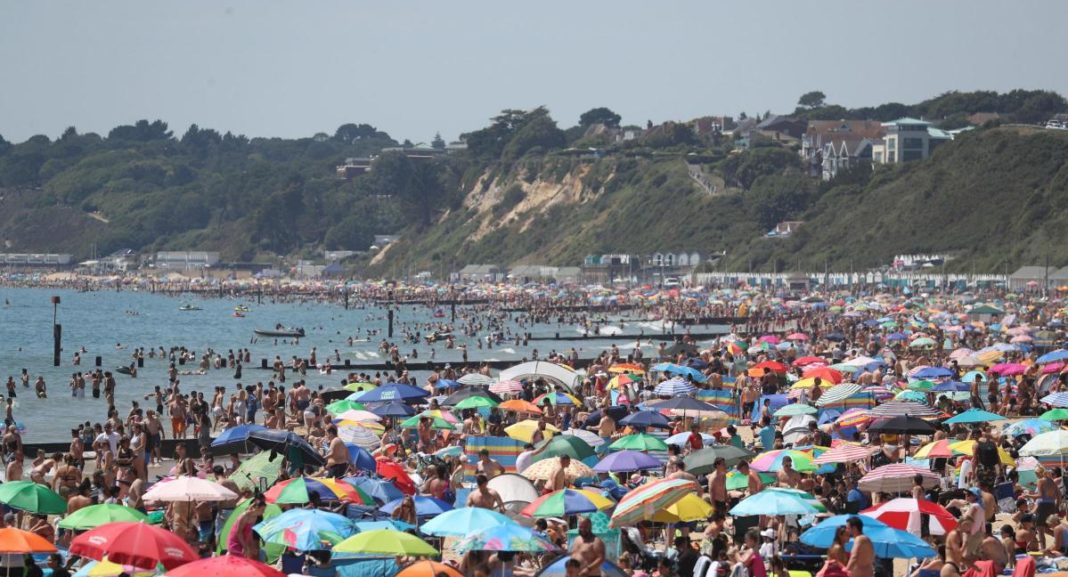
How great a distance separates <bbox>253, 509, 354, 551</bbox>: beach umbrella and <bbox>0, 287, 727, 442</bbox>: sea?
14.6m

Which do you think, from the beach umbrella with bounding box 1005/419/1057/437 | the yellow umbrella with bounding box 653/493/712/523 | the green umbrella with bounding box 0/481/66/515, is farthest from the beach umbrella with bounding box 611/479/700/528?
the beach umbrella with bounding box 1005/419/1057/437

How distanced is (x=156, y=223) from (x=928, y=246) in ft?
379

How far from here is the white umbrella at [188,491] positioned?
1210cm

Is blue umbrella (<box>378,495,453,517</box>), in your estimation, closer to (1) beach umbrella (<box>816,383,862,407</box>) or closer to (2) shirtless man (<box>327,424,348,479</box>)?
(2) shirtless man (<box>327,424,348,479</box>)

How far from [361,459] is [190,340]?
47714 mm

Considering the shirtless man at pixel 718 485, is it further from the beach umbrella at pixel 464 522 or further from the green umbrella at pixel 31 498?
the green umbrella at pixel 31 498

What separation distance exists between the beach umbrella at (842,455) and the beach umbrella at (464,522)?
4.89 metres

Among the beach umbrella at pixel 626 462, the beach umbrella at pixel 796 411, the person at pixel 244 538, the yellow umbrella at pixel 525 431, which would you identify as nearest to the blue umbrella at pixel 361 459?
the yellow umbrella at pixel 525 431

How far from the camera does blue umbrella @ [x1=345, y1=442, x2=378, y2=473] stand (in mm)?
14570

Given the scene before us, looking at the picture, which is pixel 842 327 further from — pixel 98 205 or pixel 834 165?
pixel 98 205

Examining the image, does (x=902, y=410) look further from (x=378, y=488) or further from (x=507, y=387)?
(x=378, y=488)

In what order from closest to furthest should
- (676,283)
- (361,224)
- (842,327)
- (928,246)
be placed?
(842,327)
(928,246)
(676,283)
(361,224)

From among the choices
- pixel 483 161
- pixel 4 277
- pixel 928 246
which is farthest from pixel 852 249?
pixel 4 277

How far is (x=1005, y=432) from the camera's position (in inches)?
A: 675
